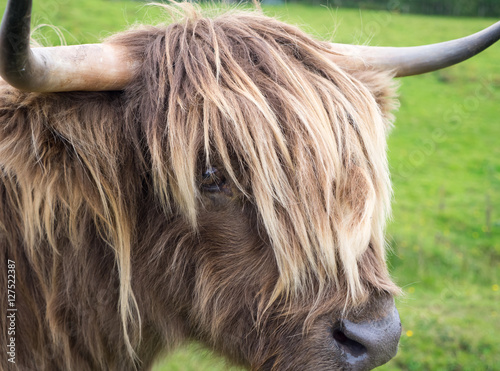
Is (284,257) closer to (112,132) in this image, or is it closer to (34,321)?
(112,132)

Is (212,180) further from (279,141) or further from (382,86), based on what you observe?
(382,86)

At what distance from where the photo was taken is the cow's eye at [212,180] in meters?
1.99

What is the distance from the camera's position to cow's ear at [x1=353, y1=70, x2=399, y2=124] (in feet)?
7.92

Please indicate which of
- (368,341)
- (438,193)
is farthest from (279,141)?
(438,193)

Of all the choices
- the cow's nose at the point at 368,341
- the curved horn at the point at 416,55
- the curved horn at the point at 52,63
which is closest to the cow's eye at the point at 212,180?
the curved horn at the point at 52,63

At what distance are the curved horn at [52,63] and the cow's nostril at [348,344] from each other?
1.25 meters

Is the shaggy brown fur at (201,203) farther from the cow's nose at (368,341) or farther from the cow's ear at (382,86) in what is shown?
the cow's ear at (382,86)

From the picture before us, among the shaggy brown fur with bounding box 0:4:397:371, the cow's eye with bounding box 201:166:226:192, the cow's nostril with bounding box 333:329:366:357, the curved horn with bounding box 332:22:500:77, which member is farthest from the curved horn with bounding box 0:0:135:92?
the cow's nostril with bounding box 333:329:366:357

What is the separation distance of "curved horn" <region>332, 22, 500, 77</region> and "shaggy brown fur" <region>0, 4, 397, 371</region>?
361 millimetres

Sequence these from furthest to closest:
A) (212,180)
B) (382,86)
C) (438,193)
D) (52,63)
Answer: (438,193) < (382,86) < (212,180) < (52,63)

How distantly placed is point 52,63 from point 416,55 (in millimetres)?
1729

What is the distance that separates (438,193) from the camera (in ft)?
33.0

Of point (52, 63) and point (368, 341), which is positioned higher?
point (52, 63)

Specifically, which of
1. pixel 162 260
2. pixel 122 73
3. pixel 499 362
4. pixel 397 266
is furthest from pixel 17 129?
pixel 397 266
